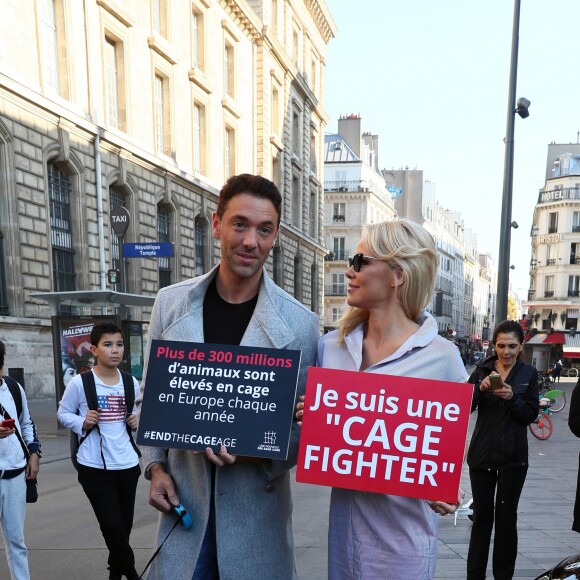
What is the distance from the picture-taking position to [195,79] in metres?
24.2

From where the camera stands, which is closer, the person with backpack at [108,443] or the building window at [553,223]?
the person with backpack at [108,443]

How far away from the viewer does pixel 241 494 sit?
201cm

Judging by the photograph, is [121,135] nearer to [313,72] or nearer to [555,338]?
[313,72]

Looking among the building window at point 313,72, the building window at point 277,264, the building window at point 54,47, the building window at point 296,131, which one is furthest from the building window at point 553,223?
the building window at point 54,47

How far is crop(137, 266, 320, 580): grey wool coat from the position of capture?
2.00 m

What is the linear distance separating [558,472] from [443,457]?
7.21 m

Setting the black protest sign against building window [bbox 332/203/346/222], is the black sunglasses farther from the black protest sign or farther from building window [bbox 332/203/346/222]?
building window [bbox 332/203/346/222]

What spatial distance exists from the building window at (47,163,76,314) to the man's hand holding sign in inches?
633

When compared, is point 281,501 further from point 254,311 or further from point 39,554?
point 39,554

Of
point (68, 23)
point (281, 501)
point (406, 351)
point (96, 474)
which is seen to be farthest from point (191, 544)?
point (68, 23)

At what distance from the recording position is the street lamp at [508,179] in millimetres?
9500

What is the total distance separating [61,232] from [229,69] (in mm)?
15991

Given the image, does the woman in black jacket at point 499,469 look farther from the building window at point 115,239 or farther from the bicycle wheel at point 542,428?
the building window at point 115,239

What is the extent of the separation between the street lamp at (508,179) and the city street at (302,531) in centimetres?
315
